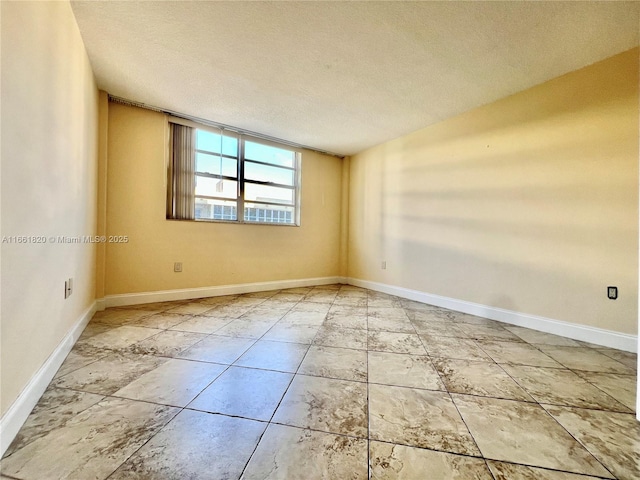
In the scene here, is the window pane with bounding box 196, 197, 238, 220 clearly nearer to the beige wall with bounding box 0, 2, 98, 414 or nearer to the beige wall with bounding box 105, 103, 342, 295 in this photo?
the beige wall with bounding box 105, 103, 342, 295

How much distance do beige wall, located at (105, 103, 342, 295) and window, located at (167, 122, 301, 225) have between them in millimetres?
129

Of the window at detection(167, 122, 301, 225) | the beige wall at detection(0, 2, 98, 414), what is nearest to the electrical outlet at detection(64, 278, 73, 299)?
the beige wall at detection(0, 2, 98, 414)

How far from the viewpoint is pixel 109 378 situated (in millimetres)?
1359

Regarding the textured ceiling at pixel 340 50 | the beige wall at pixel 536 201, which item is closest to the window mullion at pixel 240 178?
the textured ceiling at pixel 340 50

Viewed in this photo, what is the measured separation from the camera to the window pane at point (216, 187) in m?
3.23

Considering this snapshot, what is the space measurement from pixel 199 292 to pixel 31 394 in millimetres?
2158

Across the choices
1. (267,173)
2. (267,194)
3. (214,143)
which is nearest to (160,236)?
(214,143)

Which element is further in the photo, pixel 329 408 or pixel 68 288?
pixel 68 288

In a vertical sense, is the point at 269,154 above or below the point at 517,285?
above

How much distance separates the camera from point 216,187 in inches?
131

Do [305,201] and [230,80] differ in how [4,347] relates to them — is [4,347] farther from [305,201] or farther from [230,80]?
[305,201]

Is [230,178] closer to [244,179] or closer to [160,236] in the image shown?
[244,179]

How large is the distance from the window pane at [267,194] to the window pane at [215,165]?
0.28 metres

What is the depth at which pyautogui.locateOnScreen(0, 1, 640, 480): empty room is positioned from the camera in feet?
3.13
